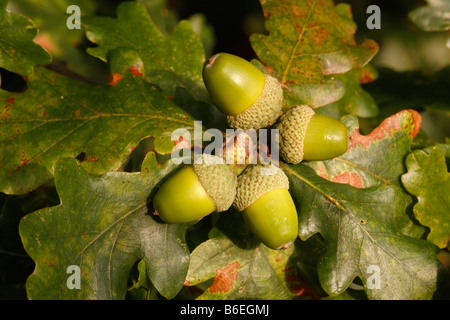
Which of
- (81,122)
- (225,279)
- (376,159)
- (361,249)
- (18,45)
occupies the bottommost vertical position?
(225,279)

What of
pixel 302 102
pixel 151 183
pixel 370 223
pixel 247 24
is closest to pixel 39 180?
pixel 151 183

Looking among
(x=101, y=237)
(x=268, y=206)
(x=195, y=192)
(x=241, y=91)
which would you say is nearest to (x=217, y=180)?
(x=195, y=192)

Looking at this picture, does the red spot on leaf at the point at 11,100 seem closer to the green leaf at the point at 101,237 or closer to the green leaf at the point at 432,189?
the green leaf at the point at 101,237

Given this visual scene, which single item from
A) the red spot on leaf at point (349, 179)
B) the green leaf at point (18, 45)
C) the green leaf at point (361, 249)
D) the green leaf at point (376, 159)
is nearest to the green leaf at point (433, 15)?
the green leaf at point (376, 159)

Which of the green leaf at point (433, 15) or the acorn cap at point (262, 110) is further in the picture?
the green leaf at point (433, 15)

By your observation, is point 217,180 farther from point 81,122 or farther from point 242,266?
point 81,122

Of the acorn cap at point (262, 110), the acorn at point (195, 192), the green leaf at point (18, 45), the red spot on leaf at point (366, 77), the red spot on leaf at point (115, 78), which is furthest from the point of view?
the red spot on leaf at point (366, 77)
